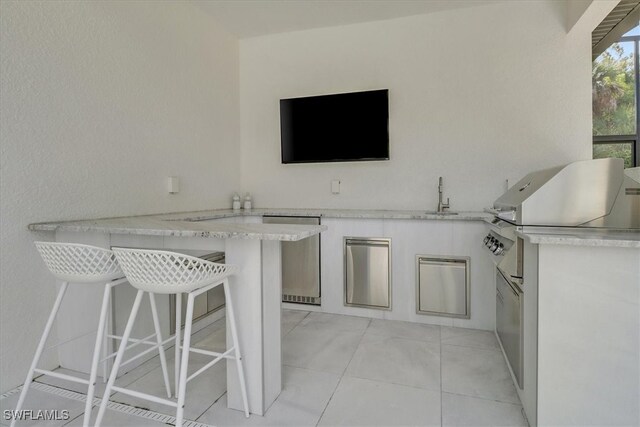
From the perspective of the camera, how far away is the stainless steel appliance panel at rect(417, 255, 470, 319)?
2.66 metres

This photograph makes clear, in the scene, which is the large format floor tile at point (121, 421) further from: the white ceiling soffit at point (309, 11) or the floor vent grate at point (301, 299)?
the white ceiling soffit at point (309, 11)

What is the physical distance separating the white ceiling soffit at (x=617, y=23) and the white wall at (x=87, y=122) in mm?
3405

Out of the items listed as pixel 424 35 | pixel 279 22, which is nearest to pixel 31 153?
pixel 279 22

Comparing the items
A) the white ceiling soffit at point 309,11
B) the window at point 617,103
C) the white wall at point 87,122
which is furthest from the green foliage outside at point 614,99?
the white wall at point 87,122

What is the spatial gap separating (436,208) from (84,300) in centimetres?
273

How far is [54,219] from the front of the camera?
195 cm

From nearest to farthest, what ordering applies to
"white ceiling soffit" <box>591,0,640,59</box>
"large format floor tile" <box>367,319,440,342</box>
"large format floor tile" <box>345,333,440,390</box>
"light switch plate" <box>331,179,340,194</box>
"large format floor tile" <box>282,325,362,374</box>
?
1. "large format floor tile" <box>345,333,440,390</box>
2. "large format floor tile" <box>282,325,362,374</box>
3. "large format floor tile" <box>367,319,440,342</box>
4. "white ceiling soffit" <box>591,0,640,59</box>
5. "light switch plate" <box>331,179,340,194</box>

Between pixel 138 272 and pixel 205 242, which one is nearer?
pixel 138 272

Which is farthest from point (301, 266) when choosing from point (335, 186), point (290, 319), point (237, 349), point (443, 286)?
point (237, 349)

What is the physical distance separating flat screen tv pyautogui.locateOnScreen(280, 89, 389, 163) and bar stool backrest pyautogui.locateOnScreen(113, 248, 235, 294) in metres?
2.18

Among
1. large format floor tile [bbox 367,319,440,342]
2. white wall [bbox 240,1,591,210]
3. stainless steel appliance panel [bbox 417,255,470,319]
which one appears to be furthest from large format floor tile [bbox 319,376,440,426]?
white wall [bbox 240,1,591,210]

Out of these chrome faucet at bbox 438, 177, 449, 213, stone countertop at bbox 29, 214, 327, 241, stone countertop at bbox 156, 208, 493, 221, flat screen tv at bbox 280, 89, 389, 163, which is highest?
flat screen tv at bbox 280, 89, 389, 163

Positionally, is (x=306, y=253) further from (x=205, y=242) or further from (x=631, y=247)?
(x=631, y=247)

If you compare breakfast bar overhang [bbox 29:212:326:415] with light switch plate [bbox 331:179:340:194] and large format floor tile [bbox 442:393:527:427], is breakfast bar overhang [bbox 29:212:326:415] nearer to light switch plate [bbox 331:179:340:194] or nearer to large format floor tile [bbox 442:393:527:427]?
large format floor tile [bbox 442:393:527:427]
